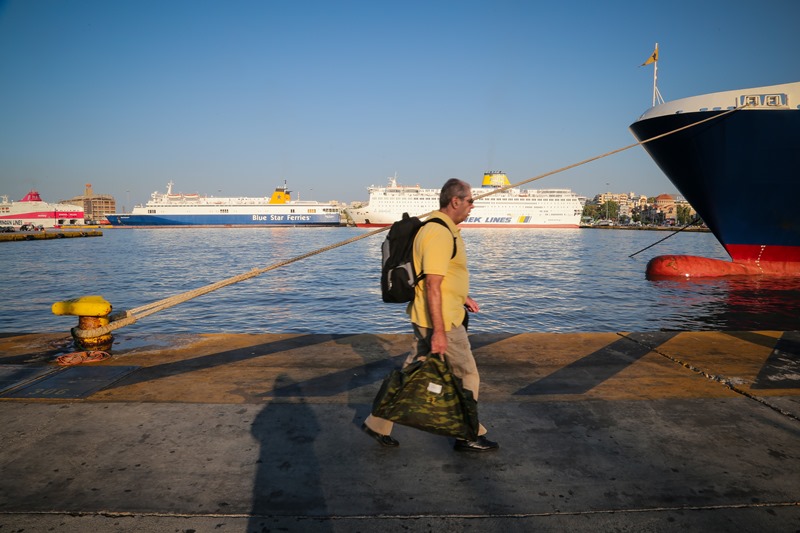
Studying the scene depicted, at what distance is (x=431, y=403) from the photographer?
109 inches

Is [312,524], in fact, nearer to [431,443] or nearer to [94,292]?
[431,443]

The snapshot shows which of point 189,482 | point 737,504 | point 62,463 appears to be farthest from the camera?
point 62,463

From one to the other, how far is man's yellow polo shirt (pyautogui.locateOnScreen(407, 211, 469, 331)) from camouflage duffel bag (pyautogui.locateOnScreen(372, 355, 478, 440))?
0.31 m

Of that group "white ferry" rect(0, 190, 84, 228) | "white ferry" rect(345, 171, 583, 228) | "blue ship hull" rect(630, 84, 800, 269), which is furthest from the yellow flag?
"white ferry" rect(0, 190, 84, 228)

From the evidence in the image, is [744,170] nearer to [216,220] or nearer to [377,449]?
[377,449]

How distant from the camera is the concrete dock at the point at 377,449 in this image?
2166mm

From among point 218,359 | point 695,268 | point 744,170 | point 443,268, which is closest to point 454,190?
point 443,268

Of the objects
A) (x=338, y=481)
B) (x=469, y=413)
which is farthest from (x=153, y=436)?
(x=469, y=413)

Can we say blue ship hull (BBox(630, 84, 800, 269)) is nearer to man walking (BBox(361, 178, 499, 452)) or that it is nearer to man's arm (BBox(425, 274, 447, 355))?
man walking (BBox(361, 178, 499, 452))

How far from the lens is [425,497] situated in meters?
2.33

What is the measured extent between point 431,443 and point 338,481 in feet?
2.43

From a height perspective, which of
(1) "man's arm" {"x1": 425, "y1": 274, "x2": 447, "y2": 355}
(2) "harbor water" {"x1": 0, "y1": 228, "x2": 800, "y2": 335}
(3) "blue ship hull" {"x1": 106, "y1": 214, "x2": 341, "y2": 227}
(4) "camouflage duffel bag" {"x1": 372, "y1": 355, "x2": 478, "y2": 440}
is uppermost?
(3) "blue ship hull" {"x1": 106, "y1": 214, "x2": 341, "y2": 227}

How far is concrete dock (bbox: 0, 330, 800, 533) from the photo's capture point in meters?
2.17

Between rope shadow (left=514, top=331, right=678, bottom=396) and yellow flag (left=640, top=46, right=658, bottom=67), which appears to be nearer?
rope shadow (left=514, top=331, right=678, bottom=396)
